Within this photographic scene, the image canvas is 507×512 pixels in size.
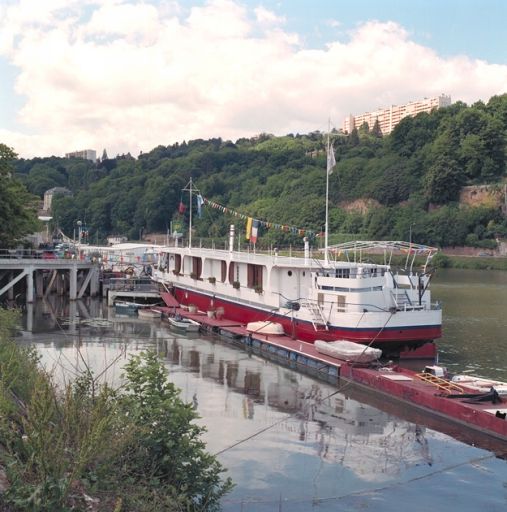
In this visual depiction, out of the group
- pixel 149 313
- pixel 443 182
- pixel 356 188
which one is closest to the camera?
pixel 149 313

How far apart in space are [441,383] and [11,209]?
118 feet

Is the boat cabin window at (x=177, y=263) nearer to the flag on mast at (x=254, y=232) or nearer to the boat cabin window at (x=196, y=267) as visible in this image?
the boat cabin window at (x=196, y=267)

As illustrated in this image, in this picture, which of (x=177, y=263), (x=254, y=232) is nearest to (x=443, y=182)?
(x=177, y=263)

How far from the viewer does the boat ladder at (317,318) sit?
3091 centimetres

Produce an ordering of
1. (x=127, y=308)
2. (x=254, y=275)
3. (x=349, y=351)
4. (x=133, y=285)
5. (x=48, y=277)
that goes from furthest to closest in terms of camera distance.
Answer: (x=48, y=277), (x=133, y=285), (x=127, y=308), (x=254, y=275), (x=349, y=351)

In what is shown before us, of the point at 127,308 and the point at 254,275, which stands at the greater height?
the point at 254,275

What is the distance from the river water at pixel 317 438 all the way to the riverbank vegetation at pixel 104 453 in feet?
3.07

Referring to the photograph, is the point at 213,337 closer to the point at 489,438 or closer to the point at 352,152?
the point at 489,438

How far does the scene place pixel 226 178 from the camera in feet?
576

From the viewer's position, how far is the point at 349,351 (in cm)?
2738

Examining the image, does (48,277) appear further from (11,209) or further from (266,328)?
(266,328)

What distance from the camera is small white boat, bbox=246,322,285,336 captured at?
112 ft

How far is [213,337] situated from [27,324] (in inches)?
455

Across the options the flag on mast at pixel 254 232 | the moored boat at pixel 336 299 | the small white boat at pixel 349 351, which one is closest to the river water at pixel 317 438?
the small white boat at pixel 349 351
